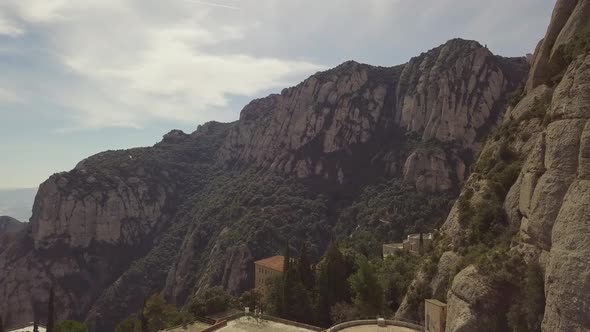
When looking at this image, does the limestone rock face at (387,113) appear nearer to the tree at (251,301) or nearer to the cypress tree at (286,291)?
the tree at (251,301)

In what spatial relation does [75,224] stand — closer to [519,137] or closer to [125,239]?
[125,239]

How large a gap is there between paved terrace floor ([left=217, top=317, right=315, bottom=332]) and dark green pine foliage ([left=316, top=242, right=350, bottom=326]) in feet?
33.2

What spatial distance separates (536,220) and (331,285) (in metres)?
32.5

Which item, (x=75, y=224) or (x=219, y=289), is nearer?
(x=219, y=289)

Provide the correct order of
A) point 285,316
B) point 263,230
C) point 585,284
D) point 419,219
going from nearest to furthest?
point 585,284 → point 285,316 → point 419,219 → point 263,230

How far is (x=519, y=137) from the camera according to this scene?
42031mm

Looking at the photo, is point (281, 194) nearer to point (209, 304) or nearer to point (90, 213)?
point (90, 213)

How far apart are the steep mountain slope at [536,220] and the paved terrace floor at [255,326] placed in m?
11.4

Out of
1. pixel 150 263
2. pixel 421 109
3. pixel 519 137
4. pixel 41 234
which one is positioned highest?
pixel 421 109

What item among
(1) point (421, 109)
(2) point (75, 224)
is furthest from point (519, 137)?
(2) point (75, 224)

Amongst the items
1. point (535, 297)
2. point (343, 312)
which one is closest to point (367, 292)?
point (343, 312)

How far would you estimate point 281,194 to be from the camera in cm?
14838

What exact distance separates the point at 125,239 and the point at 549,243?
157 metres

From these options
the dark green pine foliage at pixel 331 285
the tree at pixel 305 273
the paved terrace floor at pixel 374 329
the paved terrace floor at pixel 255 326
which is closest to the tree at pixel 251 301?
the tree at pixel 305 273
